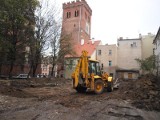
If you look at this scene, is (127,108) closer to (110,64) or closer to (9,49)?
(9,49)

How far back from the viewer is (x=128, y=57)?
48.4 meters

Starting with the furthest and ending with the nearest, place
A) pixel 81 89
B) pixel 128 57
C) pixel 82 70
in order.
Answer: pixel 128 57
pixel 81 89
pixel 82 70

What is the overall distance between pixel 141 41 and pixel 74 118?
141 ft

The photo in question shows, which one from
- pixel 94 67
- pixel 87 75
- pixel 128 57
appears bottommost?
pixel 87 75

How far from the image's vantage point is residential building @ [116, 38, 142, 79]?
156 feet

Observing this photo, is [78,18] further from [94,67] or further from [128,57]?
[94,67]

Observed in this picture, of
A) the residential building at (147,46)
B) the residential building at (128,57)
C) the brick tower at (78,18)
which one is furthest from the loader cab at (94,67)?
the brick tower at (78,18)

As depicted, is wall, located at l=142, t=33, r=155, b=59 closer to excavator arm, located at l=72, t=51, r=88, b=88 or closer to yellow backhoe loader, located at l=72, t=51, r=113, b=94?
yellow backhoe loader, located at l=72, t=51, r=113, b=94

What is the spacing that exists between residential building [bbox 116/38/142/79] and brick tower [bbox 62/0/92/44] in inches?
667

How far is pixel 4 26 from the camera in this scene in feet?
85.2

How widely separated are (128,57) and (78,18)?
2561cm

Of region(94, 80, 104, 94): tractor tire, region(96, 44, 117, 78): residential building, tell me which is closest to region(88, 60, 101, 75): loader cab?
region(94, 80, 104, 94): tractor tire

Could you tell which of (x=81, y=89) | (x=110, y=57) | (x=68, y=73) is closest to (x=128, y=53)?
(x=110, y=57)

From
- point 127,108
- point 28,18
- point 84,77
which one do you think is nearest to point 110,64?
point 28,18
